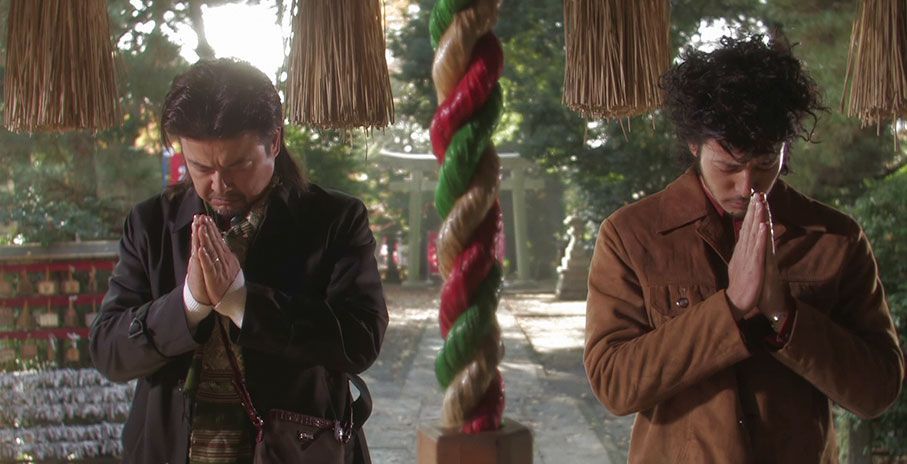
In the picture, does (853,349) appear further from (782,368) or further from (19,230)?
(19,230)

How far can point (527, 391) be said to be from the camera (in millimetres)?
7273

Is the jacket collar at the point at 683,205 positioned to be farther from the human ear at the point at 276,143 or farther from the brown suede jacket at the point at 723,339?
the human ear at the point at 276,143

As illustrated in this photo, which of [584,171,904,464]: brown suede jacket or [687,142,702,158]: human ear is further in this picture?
[687,142,702,158]: human ear

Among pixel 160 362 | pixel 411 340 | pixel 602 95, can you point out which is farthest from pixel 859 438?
pixel 411 340

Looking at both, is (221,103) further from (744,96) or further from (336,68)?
(744,96)

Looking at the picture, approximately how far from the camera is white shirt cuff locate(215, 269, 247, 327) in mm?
1395

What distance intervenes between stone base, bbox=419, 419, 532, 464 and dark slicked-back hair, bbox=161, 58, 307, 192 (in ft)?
1.94

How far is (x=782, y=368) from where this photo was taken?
1.47 metres

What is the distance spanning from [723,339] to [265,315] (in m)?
0.73

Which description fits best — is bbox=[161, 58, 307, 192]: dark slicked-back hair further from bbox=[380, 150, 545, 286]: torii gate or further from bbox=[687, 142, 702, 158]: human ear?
bbox=[380, 150, 545, 286]: torii gate

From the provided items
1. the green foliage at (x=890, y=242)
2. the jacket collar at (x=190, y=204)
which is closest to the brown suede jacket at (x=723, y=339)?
the jacket collar at (x=190, y=204)

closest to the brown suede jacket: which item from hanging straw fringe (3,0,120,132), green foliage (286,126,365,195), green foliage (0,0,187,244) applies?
hanging straw fringe (3,0,120,132)

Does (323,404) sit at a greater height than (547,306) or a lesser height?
greater

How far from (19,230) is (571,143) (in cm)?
435
